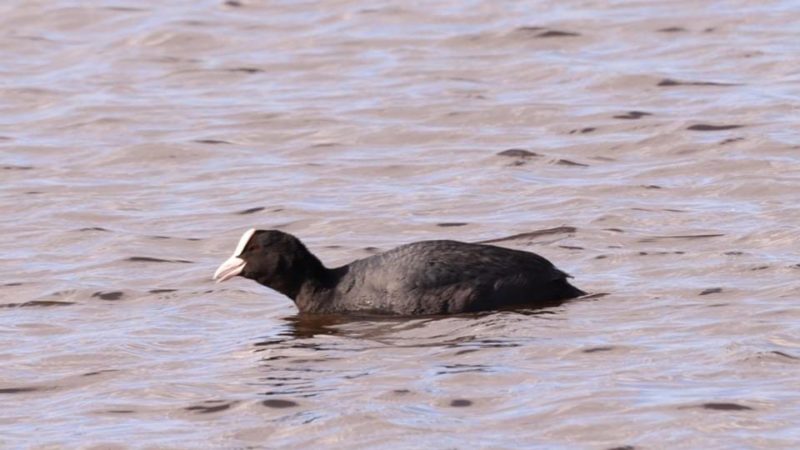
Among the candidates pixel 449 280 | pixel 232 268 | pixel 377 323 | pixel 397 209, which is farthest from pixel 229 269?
pixel 397 209

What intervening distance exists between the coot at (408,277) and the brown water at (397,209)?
15 centimetres

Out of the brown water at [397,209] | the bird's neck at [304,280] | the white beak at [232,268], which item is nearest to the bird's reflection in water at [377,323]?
the brown water at [397,209]

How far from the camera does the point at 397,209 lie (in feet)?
44.9

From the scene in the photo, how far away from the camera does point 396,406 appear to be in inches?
349

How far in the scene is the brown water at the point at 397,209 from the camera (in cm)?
889

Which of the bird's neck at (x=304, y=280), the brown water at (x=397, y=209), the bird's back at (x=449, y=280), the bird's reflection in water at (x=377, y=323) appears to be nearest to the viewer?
the brown water at (x=397, y=209)

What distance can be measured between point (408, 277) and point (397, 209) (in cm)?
280

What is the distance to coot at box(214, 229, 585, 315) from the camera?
426 inches

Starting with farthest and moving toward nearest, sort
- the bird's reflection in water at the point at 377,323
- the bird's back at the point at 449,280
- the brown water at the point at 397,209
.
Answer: the bird's back at the point at 449,280, the bird's reflection in water at the point at 377,323, the brown water at the point at 397,209

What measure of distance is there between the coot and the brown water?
6.1 inches

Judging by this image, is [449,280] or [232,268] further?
[232,268]

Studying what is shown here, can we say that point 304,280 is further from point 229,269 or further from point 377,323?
point 377,323

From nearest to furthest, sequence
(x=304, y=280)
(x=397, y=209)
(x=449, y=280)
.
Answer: (x=449, y=280) → (x=304, y=280) → (x=397, y=209)

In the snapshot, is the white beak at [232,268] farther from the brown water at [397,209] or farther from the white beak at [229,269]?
the brown water at [397,209]
